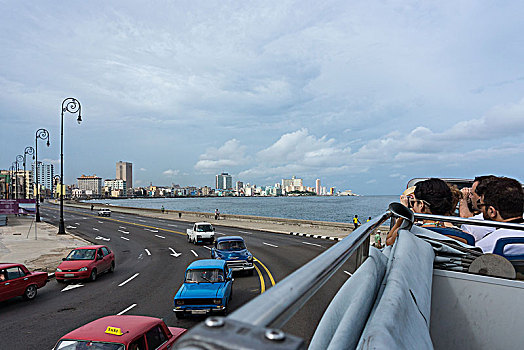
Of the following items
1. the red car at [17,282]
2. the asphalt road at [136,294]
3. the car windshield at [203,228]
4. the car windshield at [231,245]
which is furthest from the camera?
the car windshield at [203,228]

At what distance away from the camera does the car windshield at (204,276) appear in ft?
38.2

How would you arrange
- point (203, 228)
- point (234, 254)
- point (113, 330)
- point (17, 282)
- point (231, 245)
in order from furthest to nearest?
point (203, 228) < point (231, 245) < point (234, 254) < point (17, 282) < point (113, 330)

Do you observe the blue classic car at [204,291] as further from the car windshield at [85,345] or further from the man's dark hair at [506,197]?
the man's dark hair at [506,197]

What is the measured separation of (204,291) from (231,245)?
7.07 m

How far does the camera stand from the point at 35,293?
13781 millimetres

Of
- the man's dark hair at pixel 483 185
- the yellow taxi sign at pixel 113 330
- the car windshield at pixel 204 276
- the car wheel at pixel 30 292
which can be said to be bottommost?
the car wheel at pixel 30 292

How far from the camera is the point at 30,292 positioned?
13.5 m

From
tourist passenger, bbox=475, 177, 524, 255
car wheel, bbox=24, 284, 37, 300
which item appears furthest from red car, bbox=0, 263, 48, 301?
tourist passenger, bbox=475, 177, 524, 255

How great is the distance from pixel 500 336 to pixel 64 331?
10.9 m

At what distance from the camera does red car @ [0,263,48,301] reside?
41.2ft

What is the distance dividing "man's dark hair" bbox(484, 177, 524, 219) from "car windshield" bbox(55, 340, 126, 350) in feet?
20.4

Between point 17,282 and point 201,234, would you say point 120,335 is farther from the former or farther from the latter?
point 201,234

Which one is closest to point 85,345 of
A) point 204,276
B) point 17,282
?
point 204,276

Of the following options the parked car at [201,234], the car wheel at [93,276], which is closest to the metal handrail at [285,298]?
the car wheel at [93,276]
